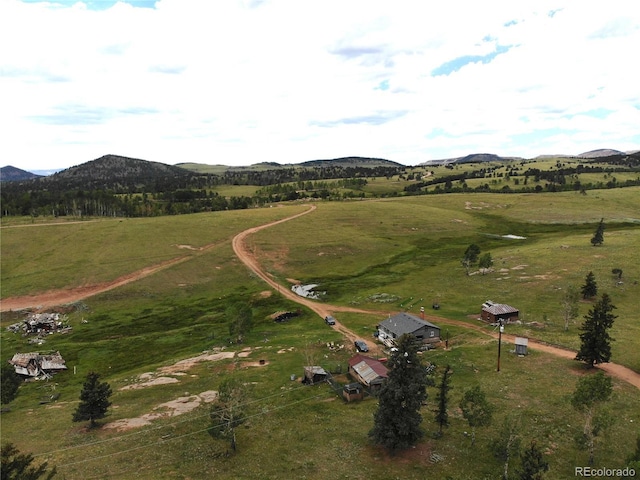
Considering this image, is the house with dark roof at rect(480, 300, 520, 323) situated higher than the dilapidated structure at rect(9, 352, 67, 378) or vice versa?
the house with dark roof at rect(480, 300, 520, 323)

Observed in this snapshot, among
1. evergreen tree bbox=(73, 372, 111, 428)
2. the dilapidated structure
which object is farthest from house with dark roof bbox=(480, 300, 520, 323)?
the dilapidated structure

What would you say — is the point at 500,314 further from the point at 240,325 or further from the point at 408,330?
the point at 240,325

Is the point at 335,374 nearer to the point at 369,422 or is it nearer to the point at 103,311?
the point at 369,422

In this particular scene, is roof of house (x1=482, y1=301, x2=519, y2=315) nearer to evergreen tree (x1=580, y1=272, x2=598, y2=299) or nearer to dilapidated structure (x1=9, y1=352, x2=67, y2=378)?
evergreen tree (x1=580, y1=272, x2=598, y2=299)

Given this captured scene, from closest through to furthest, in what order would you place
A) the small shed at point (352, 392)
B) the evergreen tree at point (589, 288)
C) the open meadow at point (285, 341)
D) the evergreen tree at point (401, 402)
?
the evergreen tree at point (401, 402), the open meadow at point (285, 341), the small shed at point (352, 392), the evergreen tree at point (589, 288)

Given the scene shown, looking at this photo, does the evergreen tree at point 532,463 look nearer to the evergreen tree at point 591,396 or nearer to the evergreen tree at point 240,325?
the evergreen tree at point 591,396

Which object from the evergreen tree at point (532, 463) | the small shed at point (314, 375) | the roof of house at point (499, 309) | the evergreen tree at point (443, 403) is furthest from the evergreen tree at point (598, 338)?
the small shed at point (314, 375)

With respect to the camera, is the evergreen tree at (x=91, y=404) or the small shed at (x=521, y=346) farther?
the small shed at (x=521, y=346)
